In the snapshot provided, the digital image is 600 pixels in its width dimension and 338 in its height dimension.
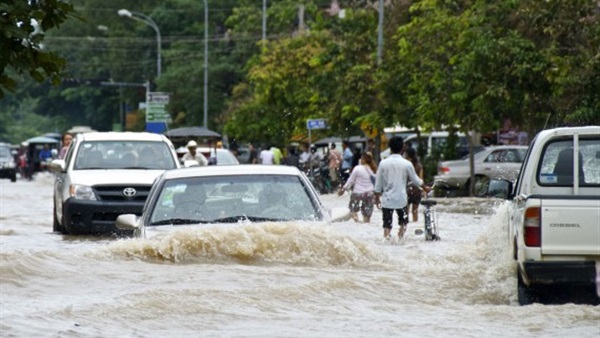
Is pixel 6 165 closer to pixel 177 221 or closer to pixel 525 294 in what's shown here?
pixel 177 221

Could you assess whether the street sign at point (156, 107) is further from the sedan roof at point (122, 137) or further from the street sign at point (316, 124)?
the sedan roof at point (122, 137)

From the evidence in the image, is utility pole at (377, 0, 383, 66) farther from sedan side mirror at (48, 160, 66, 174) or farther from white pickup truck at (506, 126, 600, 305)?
white pickup truck at (506, 126, 600, 305)

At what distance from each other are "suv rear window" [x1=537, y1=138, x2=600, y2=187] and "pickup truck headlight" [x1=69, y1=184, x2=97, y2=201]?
1041 centimetres

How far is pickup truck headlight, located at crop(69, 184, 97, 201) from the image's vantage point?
2222 centimetres

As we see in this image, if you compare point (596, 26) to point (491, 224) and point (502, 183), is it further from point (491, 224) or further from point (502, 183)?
point (502, 183)

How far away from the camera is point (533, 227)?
11.9 metres

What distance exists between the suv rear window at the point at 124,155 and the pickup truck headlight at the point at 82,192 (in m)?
0.82

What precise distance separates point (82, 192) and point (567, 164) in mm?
10775

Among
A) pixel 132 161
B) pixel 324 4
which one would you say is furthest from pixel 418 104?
pixel 324 4

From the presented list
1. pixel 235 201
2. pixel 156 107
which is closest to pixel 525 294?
pixel 235 201

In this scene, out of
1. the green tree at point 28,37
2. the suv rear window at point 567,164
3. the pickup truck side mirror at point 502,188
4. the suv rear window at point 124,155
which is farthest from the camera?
the suv rear window at point 124,155

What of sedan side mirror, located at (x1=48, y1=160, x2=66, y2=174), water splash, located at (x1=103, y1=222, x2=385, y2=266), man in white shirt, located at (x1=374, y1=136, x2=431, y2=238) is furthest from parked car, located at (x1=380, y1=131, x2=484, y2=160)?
water splash, located at (x1=103, y1=222, x2=385, y2=266)

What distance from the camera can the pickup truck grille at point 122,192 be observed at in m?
22.1

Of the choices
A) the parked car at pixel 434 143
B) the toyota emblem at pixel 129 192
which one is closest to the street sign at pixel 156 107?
the parked car at pixel 434 143
